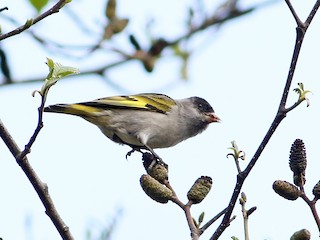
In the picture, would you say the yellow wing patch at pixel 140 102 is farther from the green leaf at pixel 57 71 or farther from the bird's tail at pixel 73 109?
the green leaf at pixel 57 71

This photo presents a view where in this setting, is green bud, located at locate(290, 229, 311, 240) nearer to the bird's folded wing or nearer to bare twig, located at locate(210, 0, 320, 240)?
bare twig, located at locate(210, 0, 320, 240)

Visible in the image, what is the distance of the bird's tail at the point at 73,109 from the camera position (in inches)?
224

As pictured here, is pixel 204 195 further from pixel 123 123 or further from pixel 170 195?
pixel 123 123

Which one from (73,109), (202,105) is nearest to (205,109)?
(202,105)

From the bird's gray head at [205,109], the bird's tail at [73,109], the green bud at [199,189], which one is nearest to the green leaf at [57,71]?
the green bud at [199,189]

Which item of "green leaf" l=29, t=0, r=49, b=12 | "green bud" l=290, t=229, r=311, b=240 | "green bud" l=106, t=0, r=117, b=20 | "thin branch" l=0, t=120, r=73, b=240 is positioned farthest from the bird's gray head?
"green bud" l=290, t=229, r=311, b=240

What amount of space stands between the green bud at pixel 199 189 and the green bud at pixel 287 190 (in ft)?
1.34

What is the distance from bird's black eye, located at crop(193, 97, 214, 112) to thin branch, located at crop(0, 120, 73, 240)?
15.1ft

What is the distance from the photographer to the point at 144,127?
6.55m

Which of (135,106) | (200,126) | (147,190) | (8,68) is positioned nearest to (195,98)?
(200,126)

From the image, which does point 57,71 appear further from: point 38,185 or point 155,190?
point 155,190

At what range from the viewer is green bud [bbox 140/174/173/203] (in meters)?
3.06

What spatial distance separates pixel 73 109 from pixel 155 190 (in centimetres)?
305

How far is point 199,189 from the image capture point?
305 centimetres
